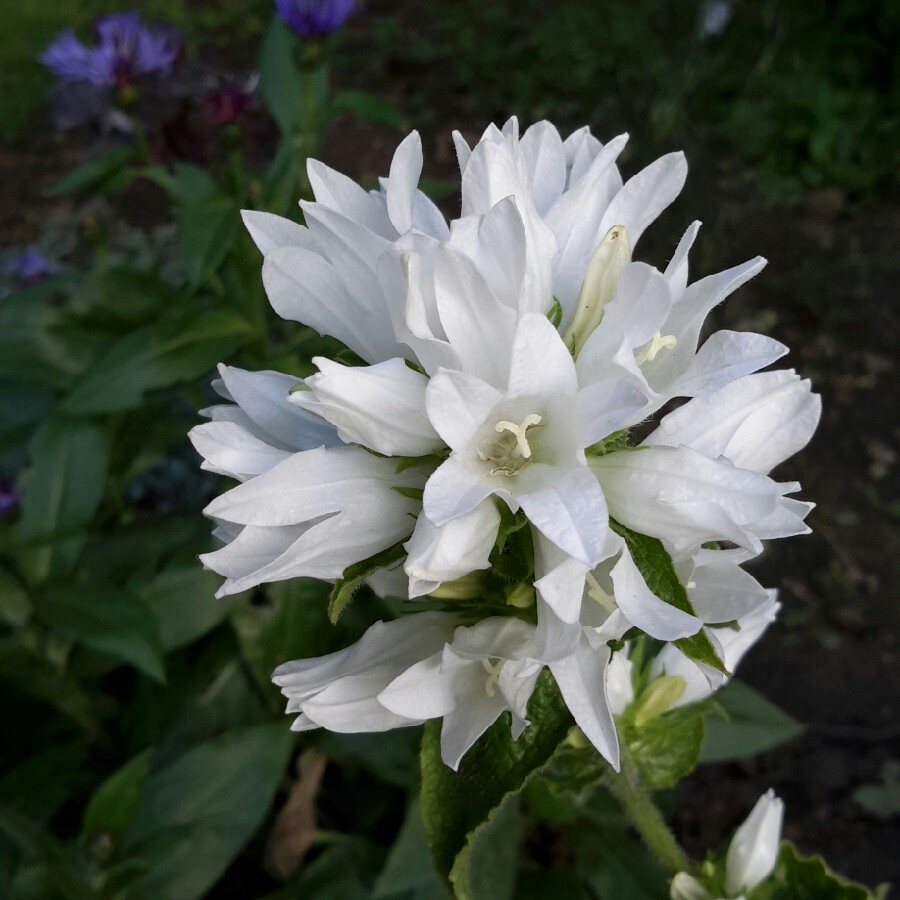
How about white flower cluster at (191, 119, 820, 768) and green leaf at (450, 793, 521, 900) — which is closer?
white flower cluster at (191, 119, 820, 768)

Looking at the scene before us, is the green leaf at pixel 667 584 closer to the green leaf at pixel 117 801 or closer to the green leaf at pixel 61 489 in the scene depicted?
the green leaf at pixel 117 801

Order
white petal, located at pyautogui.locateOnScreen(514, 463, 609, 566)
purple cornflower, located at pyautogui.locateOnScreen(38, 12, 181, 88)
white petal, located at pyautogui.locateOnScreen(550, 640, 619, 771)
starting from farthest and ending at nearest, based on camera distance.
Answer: purple cornflower, located at pyautogui.locateOnScreen(38, 12, 181, 88), white petal, located at pyautogui.locateOnScreen(550, 640, 619, 771), white petal, located at pyautogui.locateOnScreen(514, 463, 609, 566)

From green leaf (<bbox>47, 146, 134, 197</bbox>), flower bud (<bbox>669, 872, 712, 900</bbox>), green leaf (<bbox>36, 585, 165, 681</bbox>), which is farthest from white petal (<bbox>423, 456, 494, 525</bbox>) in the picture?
green leaf (<bbox>47, 146, 134, 197</bbox>)

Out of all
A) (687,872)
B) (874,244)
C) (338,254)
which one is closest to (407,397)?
(338,254)

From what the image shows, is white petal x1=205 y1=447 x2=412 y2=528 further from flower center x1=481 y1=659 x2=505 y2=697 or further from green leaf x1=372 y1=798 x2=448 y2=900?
green leaf x1=372 y1=798 x2=448 y2=900

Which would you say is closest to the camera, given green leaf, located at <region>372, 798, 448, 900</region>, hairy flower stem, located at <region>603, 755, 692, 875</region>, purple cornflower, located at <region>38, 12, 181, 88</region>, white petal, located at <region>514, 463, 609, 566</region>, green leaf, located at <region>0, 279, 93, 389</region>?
white petal, located at <region>514, 463, 609, 566</region>

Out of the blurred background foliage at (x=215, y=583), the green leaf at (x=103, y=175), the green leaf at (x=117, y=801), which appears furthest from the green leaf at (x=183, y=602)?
the green leaf at (x=103, y=175)

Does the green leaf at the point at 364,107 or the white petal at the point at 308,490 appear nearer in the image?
the white petal at the point at 308,490
